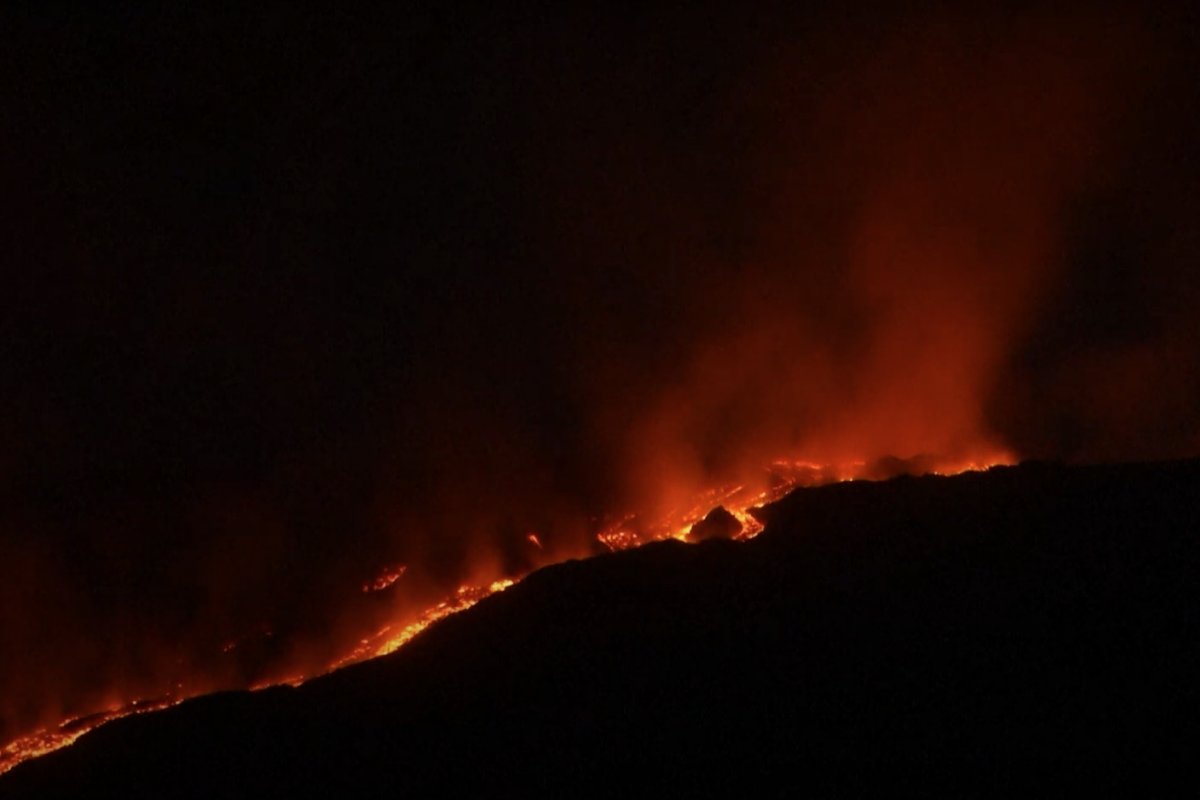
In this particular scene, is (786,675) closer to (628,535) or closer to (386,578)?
(628,535)

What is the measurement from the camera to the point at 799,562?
11.0 meters

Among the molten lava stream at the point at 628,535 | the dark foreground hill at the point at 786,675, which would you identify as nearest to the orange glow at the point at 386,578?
the molten lava stream at the point at 628,535

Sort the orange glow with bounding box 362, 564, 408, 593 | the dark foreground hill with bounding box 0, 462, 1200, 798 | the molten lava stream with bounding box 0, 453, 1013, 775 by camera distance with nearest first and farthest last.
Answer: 1. the dark foreground hill with bounding box 0, 462, 1200, 798
2. the molten lava stream with bounding box 0, 453, 1013, 775
3. the orange glow with bounding box 362, 564, 408, 593

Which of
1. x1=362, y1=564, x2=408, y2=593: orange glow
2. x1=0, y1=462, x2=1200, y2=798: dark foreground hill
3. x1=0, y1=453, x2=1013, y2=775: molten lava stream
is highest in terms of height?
x1=362, y1=564, x2=408, y2=593: orange glow

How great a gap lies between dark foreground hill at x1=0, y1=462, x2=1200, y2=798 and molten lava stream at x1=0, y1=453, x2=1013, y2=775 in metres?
0.81

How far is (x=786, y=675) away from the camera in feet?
30.5

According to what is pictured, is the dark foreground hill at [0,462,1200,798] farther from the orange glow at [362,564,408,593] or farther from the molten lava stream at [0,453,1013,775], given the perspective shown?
the orange glow at [362,564,408,593]

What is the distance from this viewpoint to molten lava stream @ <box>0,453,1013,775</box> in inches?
438

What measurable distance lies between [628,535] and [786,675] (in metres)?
5.03

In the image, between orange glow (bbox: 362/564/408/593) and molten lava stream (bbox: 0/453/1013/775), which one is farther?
orange glow (bbox: 362/564/408/593)

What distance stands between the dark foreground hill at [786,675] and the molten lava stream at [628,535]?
81cm

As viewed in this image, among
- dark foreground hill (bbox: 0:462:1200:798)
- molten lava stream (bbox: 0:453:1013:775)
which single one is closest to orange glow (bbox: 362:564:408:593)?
molten lava stream (bbox: 0:453:1013:775)

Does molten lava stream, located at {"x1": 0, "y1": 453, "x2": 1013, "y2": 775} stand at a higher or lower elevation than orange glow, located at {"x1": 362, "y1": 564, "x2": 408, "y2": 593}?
lower

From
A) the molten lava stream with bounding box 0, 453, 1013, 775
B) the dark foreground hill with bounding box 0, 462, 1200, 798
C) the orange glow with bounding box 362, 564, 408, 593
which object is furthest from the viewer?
the orange glow with bounding box 362, 564, 408, 593
